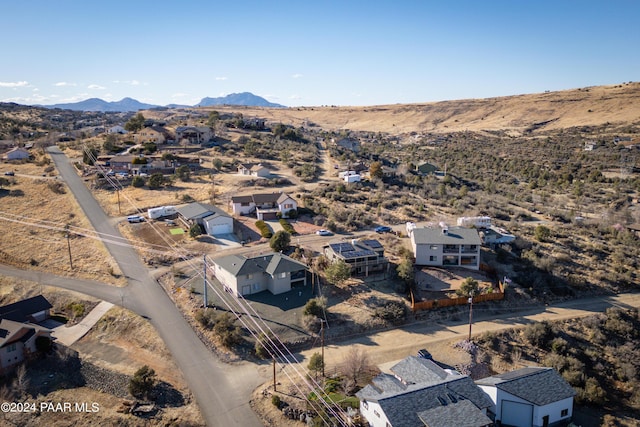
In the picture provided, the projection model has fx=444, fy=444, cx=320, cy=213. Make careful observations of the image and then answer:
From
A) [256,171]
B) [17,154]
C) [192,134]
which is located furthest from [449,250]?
[17,154]

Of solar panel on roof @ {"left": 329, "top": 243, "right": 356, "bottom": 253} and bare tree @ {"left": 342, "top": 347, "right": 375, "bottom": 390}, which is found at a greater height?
solar panel on roof @ {"left": 329, "top": 243, "right": 356, "bottom": 253}

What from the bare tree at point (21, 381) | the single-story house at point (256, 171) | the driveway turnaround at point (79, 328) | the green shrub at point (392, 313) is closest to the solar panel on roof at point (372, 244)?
the green shrub at point (392, 313)

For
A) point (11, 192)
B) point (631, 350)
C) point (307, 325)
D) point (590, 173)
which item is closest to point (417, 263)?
point (307, 325)

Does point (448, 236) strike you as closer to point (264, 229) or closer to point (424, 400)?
point (264, 229)

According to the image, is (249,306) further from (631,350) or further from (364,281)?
(631,350)

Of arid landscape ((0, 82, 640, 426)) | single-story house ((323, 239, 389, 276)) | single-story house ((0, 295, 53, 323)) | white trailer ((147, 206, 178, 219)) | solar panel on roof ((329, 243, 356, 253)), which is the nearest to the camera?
arid landscape ((0, 82, 640, 426))

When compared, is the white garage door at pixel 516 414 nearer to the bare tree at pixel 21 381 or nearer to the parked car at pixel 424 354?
the parked car at pixel 424 354

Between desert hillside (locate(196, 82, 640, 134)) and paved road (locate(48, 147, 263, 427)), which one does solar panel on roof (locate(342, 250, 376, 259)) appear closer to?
paved road (locate(48, 147, 263, 427))

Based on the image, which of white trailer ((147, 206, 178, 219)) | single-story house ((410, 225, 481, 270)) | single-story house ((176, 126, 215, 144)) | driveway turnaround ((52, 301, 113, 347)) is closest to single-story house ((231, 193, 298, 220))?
white trailer ((147, 206, 178, 219))
